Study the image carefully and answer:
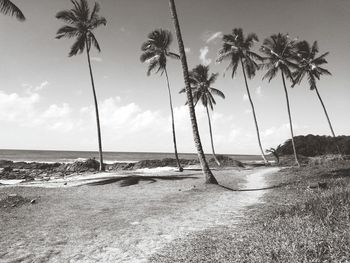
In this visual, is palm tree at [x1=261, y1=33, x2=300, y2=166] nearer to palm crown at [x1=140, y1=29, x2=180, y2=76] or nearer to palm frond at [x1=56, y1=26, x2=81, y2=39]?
palm crown at [x1=140, y1=29, x2=180, y2=76]

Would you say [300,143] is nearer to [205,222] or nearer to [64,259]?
[205,222]

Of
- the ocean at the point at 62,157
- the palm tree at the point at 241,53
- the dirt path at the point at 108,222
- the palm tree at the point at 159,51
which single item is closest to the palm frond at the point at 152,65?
the palm tree at the point at 159,51

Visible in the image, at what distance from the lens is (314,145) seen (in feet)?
180

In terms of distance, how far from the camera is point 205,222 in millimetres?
7988

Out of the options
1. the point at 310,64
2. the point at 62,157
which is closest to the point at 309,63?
the point at 310,64

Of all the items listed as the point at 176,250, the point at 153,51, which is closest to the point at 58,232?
the point at 176,250

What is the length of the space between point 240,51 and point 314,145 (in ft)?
104

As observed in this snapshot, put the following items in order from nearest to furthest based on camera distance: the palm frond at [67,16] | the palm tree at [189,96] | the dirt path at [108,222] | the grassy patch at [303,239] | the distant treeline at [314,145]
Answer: the grassy patch at [303,239] → the dirt path at [108,222] → the palm tree at [189,96] → the palm frond at [67,16] → the distant treeline at [314,145]

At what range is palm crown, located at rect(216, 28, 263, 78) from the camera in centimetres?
3303

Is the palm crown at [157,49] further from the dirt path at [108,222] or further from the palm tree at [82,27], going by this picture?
the dirt path at [108,222]

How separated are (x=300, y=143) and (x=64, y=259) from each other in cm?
5945

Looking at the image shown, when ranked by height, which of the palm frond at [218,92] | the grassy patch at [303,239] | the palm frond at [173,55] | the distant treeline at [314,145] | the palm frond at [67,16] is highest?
the palm frond at [67,16]

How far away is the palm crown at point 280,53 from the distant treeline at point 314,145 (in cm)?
2433

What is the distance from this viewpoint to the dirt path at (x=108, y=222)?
Answer: 5.86 m
